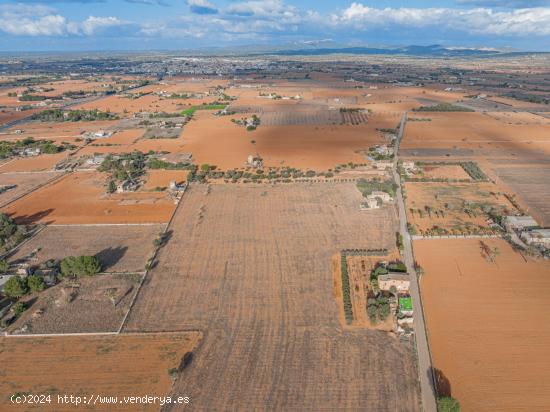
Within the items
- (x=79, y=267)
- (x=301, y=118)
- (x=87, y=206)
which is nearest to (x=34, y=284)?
(x=79, y=267)

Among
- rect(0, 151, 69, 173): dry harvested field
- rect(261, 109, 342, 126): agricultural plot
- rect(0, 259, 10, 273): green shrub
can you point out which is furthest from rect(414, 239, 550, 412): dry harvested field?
rect(261, 109, 342, 126): agricultural plot

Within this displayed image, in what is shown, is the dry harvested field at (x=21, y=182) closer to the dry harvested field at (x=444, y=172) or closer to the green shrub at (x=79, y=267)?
the green shrub at (x=79, y=267)

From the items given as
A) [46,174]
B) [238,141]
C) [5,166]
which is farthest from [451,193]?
[5,166]

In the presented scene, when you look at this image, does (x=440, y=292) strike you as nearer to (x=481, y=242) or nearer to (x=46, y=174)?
(x=481, y=242)

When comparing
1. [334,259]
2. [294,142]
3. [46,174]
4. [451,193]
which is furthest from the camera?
[294,142]

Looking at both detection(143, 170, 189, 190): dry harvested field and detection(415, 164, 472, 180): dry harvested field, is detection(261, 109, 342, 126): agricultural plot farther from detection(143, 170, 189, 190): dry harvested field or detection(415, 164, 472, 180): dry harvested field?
detection(143, 170, 189, 190): dry harvested field

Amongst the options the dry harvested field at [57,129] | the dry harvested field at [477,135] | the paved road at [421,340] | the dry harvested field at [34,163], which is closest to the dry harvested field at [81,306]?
the paved road at [421,340]
